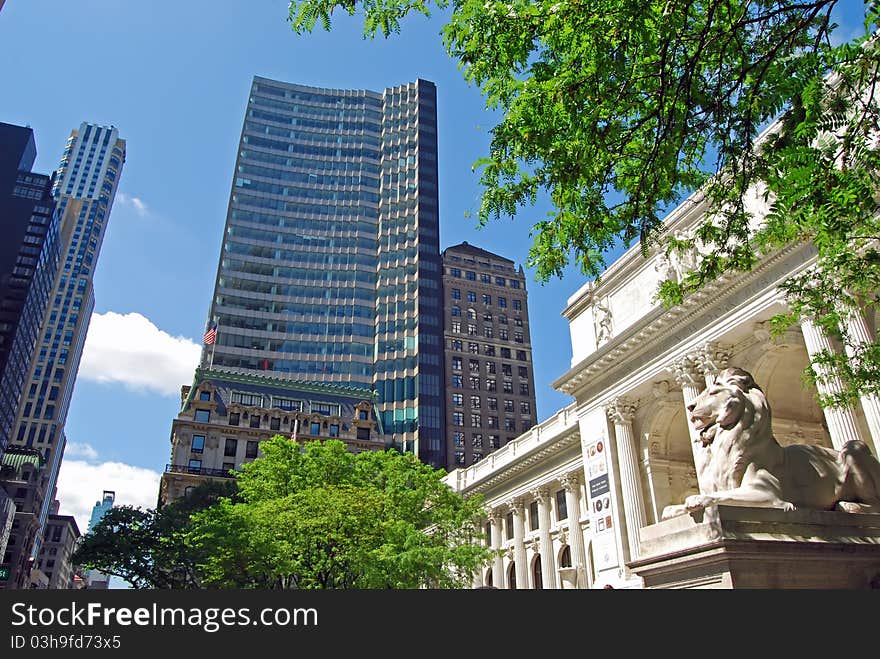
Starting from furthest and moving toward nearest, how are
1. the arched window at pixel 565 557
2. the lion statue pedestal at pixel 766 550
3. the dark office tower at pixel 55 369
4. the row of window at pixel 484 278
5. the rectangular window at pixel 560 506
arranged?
the dark office tower at pixel 55 369 < the row of window at pixel 484 278 < the rectangular window at pixel 560 506 < the arched window at pixel 565 557 < the lion statue pedestal at pixel 766 550

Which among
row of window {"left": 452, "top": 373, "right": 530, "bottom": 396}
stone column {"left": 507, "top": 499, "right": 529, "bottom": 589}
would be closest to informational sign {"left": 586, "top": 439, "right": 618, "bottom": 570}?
stone column {"left": 507, "top": 499, "right": 529, "bottom": 589}

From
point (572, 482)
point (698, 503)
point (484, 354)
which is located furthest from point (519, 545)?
point (484, 354)

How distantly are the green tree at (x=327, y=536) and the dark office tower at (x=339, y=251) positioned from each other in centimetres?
6004

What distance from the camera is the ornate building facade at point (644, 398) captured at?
27.8m

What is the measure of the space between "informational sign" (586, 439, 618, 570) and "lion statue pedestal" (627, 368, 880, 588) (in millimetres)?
26957

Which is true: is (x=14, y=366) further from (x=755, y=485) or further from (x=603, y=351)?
(x=755, y=485)

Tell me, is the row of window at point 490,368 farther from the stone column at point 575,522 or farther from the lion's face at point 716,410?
the lion's face at point 716,410

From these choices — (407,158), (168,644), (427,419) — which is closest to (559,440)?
(168,644)

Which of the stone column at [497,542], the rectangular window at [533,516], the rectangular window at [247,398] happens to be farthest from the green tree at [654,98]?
the rectangular window at [247,398]

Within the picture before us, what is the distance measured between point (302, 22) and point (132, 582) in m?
41.7

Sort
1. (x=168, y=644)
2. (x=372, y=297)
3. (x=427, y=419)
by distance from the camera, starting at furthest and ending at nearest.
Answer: (x=372, y=297) → (x=427, y=419) → (x=168, y=644)

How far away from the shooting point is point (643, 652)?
5.31 meters

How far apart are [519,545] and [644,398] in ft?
64.3

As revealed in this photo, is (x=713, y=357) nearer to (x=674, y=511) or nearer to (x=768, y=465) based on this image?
(x=768, y=465)
